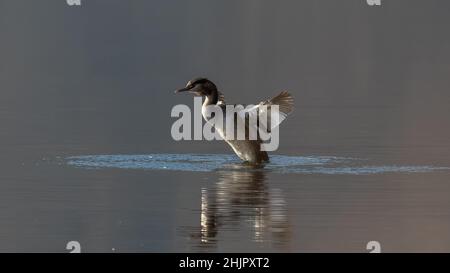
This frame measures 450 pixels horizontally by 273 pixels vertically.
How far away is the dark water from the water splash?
0.03 m

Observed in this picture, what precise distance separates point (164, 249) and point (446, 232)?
3093 mm

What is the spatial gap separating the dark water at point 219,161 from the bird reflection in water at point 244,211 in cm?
3

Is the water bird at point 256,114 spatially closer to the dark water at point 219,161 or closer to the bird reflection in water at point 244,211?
the dark water at point 219,161

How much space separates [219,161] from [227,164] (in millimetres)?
454

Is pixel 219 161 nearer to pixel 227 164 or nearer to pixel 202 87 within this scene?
pixel 227 164

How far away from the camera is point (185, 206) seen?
728 inches

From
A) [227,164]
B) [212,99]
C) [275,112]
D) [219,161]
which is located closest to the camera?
[227,164]

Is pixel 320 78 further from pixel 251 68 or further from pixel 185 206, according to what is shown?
pixel 185 206

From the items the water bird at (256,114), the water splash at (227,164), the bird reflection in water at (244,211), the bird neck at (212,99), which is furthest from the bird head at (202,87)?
the bird reflection in water at (244,211)

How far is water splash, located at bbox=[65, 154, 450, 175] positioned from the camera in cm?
2198

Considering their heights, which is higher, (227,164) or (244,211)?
(227,164)

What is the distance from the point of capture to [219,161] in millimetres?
23234

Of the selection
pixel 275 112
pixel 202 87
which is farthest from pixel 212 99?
pixel 275 112

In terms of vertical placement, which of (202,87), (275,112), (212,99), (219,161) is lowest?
(219,161)
